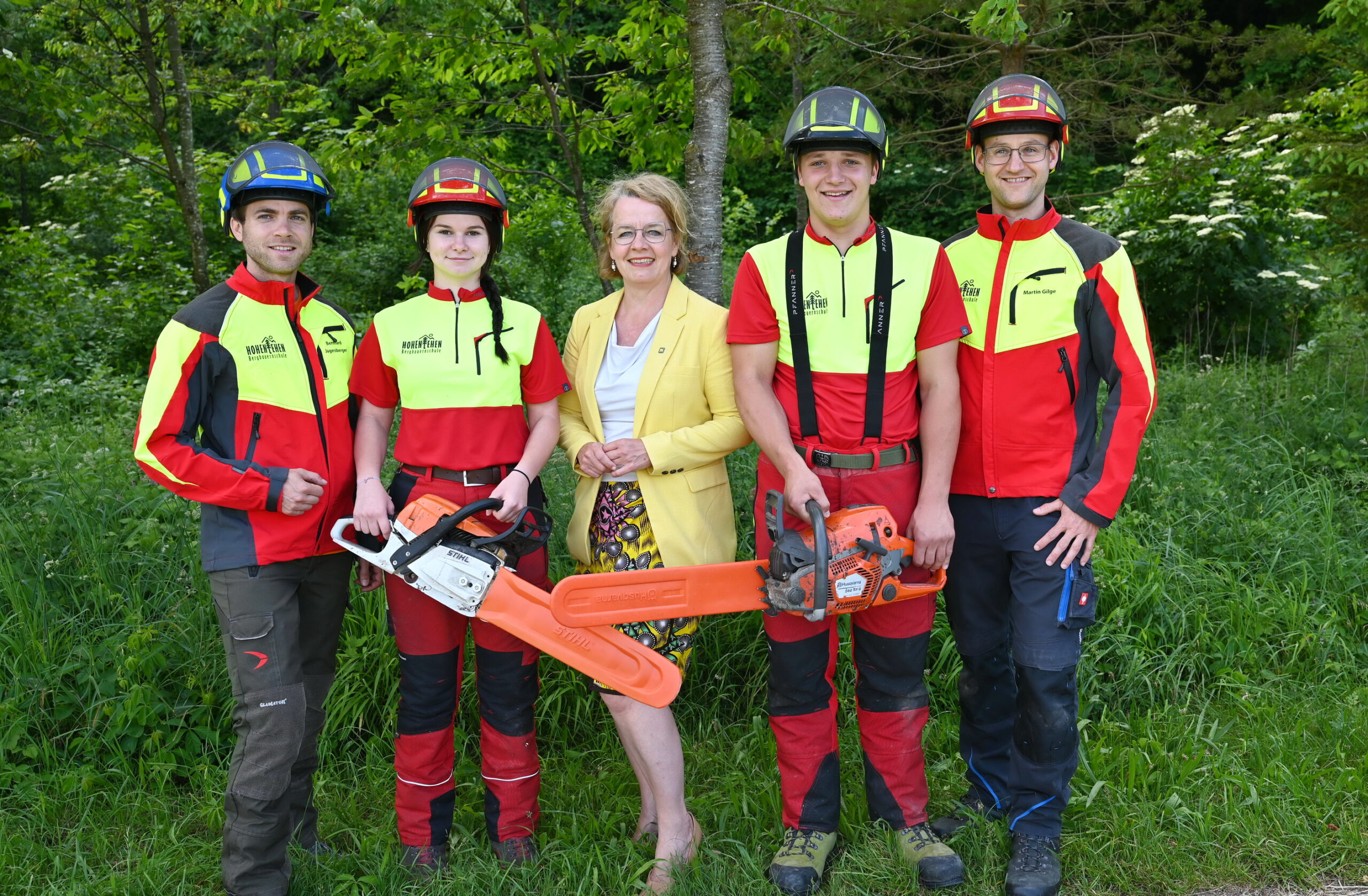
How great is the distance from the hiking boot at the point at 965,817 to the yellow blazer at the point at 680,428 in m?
1.22

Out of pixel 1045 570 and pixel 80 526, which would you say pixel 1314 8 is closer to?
pixel 1045 570

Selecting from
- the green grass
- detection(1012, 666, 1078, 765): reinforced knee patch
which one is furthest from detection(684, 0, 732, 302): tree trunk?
detection(1012, 666, 1078, 765): reinforced knee patch

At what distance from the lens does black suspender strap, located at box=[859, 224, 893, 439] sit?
2.90 metres

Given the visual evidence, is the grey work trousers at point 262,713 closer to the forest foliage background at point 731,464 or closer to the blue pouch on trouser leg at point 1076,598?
the forest foliage background at point 731,464

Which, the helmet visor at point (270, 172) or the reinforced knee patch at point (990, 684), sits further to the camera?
the reinforced knee patch at point (990, 684)

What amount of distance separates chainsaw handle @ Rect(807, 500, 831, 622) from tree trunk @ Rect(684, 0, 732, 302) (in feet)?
6.77

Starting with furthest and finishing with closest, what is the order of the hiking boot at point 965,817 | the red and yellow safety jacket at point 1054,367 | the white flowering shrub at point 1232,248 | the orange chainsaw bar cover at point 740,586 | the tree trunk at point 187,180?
the white flowering shrub at point 1232,248, the tree trunk at point 187,180, the hiking boot at point 965,817, the red and yellow safety jacket at point 1054,367, the orange chainsaw bar cover at point 740,586

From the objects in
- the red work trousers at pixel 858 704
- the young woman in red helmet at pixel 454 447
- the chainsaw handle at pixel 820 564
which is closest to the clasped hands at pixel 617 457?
the young woman in red helmet at pixel 454 447

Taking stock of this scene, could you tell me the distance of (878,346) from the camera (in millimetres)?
2900

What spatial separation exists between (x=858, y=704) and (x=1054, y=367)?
1.25m

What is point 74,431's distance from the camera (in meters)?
5.89

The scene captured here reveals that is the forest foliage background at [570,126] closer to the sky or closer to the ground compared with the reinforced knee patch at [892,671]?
closer to the sky

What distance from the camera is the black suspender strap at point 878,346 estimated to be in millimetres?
2898

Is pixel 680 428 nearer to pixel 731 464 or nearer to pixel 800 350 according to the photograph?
pixel 800 350
